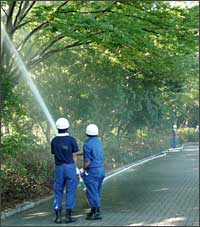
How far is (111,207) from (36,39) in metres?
6.54

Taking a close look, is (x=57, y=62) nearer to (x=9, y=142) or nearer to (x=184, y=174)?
(x=184, y=174)

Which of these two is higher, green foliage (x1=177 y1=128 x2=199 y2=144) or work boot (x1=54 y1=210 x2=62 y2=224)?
green foliage (x1=177 y1=128 x2=199 y2=144)

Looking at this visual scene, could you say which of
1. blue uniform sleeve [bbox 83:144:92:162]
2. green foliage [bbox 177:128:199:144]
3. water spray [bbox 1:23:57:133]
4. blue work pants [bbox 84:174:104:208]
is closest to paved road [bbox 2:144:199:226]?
blue work pants [bbox 84:174:104:208]

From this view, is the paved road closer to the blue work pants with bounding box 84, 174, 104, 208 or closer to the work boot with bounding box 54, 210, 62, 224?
the work boot with bounding box 54, 210, 62, 224

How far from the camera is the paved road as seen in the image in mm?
9258

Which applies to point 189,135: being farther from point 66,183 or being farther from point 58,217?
point 58,217

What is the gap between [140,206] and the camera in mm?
10906

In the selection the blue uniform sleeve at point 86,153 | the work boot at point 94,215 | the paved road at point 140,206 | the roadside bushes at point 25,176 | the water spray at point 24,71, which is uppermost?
the water spray at point 24,71

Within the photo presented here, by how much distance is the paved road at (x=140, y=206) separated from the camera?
9258mm

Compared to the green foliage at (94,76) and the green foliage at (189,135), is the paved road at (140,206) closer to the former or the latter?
the green foliage at (94,76)

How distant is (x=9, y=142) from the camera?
10656 mm

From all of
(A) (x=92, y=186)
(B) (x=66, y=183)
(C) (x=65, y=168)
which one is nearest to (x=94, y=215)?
(A) (x=92, y=186)

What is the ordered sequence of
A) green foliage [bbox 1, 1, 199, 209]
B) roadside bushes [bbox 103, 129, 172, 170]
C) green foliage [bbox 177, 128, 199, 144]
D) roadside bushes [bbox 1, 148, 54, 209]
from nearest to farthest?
roadside bushes [bbox 1, 148, 54, 209] → green foliage [bbox 1, 1, 199, 209] → roadside bushes [bbox 103, 129, 172, 170] → green foliage [bbox 177, 128, 199, 144]

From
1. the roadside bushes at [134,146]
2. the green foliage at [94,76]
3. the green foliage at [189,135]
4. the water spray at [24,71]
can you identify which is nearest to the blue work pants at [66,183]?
the green foliage at [94,76]
